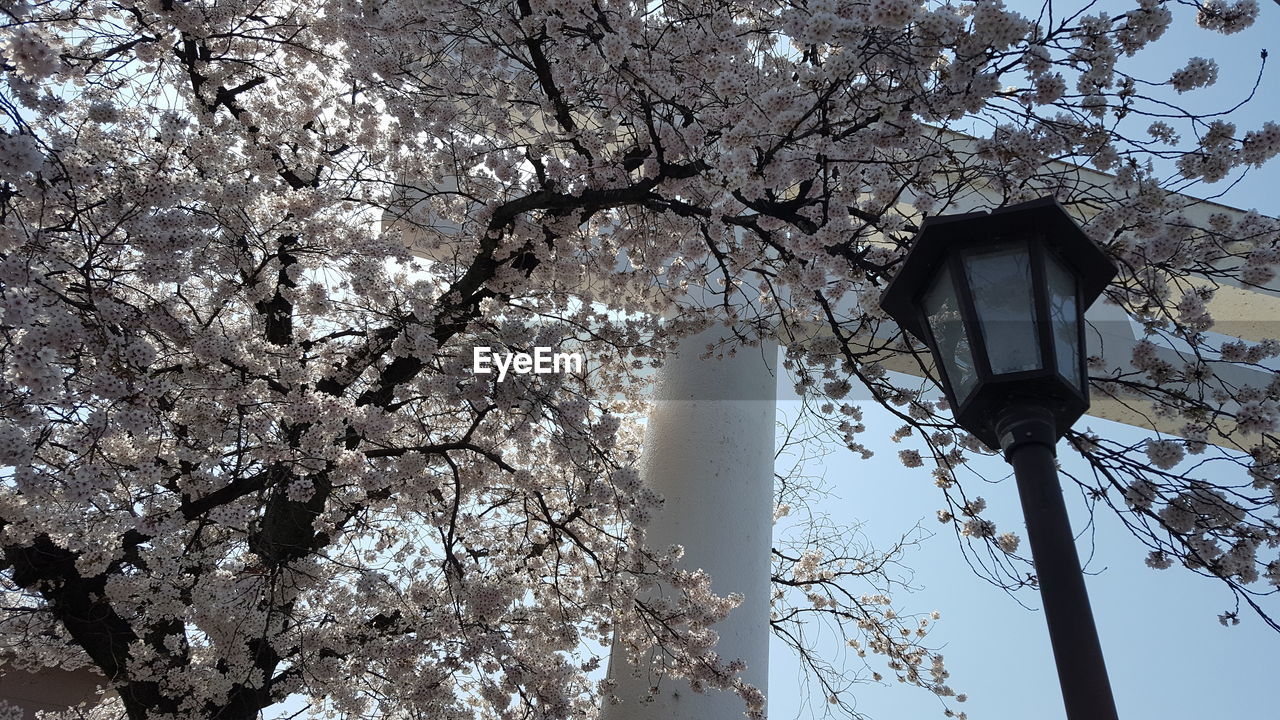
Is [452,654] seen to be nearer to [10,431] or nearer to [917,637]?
[10,431]

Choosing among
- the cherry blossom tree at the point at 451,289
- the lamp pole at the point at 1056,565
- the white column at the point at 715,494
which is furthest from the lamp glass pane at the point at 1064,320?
the white column at the point at 715,494

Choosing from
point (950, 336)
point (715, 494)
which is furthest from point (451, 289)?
point (950, 336)

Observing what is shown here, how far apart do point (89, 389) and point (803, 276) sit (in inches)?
121

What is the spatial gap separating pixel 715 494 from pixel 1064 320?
4206mm

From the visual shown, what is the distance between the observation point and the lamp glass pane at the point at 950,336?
6.79ft

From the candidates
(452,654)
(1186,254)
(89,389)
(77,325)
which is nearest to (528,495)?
(452,654)

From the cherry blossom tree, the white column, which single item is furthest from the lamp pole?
the white column

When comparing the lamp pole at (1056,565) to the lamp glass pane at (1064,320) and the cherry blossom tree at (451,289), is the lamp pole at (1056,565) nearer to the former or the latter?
the lamp glass pane at (1064,320)

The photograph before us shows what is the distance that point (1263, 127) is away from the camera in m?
3.54

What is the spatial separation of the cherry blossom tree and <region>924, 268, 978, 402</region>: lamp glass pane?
A: 114 centimetres

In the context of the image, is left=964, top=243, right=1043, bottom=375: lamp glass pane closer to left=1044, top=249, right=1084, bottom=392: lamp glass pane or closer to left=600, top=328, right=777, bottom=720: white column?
left=1044, top=249, right=1084, bottom=392: lamp glass pane

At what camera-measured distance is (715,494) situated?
6.07m

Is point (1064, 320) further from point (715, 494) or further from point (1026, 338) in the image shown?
point (715, 494)

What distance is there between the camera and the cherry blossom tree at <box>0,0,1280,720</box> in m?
3.28
